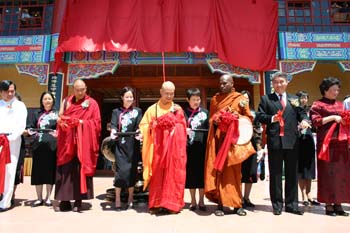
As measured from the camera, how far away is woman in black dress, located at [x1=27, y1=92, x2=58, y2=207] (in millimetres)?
3605

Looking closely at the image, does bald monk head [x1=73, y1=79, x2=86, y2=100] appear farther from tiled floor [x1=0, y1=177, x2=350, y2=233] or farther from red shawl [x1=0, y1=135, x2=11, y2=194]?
tiled floor [x1=0, y1=177, x2=350, y2=233]

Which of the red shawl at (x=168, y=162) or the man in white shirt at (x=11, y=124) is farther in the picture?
the man in white shirt at (x=11, y=124)

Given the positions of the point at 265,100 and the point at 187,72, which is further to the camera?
the point at 187,72

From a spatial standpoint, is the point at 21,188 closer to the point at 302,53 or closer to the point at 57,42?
the point at 57,42

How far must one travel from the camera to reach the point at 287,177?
3.22m

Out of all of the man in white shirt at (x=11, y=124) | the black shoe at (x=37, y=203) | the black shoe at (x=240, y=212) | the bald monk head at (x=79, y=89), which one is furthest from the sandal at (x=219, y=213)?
the man in white shirt at (x=11, y=124)

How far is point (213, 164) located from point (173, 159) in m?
0.41

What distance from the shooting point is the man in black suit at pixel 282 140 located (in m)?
3.16

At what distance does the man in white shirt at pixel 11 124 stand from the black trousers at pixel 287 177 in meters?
2.84

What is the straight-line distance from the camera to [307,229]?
2535mm

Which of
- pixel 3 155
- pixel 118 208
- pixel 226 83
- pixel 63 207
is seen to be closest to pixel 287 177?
pixel 226 83

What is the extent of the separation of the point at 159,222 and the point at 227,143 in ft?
3.28

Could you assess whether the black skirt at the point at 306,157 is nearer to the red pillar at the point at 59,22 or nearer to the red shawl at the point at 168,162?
the red shawl at the point at 168,162

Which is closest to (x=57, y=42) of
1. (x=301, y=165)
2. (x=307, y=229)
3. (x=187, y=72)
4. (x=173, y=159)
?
(x=187, y=72)
